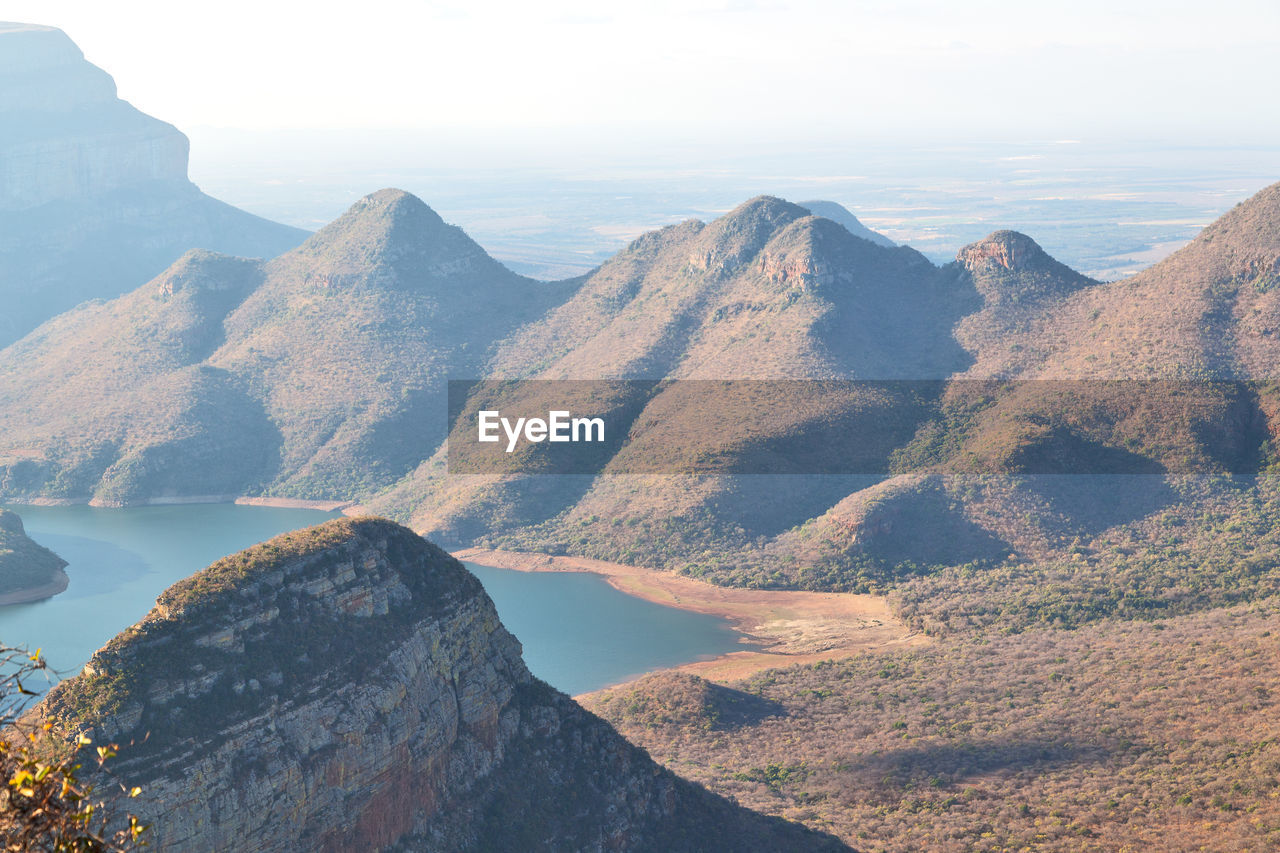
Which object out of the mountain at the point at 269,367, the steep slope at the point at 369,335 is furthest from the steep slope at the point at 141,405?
the steep slope at the point at 369,335

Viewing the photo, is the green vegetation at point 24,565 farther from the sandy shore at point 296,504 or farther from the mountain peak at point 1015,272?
the mountain peak at point 1015,272

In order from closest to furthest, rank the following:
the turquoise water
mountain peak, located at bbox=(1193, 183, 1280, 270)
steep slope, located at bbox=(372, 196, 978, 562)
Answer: the turquoise water < steep slope, located at bbox=(372, 196, 978, 562) < mountain peak, located at bbox=(1193, 183, 1280, 270)

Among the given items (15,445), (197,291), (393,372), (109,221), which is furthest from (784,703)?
(109,221)

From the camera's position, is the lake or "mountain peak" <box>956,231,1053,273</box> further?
"mountain peak" <box>956,231,1053,273</box>

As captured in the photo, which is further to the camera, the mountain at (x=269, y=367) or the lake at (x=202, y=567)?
the mountain at (x=269, y=367)

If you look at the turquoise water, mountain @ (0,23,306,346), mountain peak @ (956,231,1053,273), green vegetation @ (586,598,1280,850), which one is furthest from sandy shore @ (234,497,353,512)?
mountain @ (0,23,306,346)

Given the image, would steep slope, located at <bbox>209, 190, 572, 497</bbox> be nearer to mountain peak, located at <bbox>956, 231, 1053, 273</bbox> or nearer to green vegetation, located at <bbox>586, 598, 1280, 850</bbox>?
mountain peak, located at <bbox>956, 231, 1053, 273</bbox>

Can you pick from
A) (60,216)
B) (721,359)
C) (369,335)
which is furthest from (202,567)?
(60,216)
